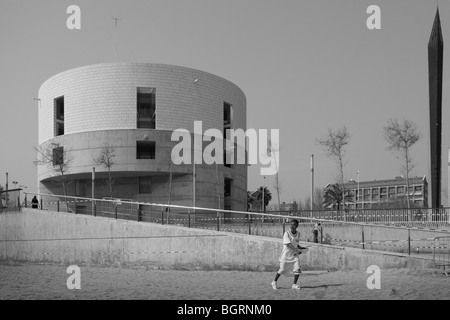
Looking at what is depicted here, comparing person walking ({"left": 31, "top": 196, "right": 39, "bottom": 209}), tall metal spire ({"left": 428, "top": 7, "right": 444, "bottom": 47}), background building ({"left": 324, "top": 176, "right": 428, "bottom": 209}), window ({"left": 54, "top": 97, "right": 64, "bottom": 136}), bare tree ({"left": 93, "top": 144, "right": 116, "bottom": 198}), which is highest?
tall metal spire ({"left": 428, "top": 7, "right": 444, "bottom": 47})

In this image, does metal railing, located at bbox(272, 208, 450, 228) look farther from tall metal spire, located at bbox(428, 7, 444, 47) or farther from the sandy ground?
the sandy ground

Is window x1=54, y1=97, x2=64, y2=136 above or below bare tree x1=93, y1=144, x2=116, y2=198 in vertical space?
above

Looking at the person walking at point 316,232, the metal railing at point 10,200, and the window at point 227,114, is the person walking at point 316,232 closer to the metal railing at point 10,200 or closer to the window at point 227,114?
the metal railing at point 10,200

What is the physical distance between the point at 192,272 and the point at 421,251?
7.42 m

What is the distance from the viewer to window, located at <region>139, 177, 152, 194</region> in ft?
175

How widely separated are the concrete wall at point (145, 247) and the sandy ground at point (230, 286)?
62 centimetres

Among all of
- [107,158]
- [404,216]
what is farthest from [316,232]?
[107,158]

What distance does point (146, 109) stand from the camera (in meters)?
53.8

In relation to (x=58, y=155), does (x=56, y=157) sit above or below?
below

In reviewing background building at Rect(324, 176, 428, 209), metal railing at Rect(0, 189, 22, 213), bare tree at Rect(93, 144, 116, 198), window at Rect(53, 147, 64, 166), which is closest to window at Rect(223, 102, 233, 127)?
bare tree at Rect(93, 144, 116, 198)

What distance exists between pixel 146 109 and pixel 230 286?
40366 millimetres

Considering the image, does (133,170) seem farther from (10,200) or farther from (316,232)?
(316,232)

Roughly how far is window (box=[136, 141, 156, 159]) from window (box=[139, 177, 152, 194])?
7.00ft
